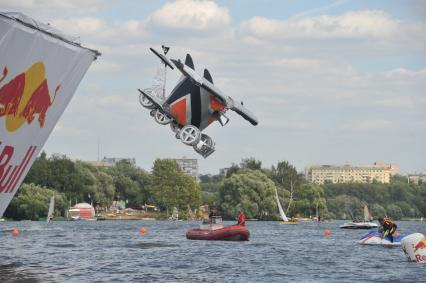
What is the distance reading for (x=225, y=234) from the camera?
73.4m

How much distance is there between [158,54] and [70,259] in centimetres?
1672

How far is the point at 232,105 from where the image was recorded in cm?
4122

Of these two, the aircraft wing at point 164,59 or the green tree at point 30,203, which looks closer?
the aircraft wing at point 164,59

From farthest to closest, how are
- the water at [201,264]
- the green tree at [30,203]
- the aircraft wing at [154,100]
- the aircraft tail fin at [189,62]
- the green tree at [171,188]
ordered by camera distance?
the green tree at [171,188] < the green tree at [30,203] < the aircraft wing at [154,100] < the aircraft tail fin at [189,62] < the water at [201,264]

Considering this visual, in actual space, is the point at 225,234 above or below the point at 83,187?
below

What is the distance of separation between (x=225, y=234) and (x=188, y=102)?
108 feet

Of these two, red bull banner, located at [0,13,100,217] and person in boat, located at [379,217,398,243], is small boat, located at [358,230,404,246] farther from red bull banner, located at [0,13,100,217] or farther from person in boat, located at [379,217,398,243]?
red bull banner, located at [0,13,100,217]

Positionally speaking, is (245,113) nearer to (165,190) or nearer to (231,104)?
(231,104)

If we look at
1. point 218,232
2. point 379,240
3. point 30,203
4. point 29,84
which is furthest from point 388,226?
point 30,203

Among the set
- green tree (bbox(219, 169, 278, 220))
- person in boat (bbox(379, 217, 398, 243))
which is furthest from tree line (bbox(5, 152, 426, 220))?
person in boat (bbox(379, 217, 398, 243))

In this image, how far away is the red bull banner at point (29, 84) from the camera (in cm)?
2467

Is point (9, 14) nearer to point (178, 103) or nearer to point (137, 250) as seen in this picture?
point (178, 103)

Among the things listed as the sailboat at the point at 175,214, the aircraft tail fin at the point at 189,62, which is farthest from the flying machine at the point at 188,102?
the sailboat at the point at 175,214

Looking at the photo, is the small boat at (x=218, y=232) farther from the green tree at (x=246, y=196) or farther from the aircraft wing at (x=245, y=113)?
the green tree at (x=246, y=196)
